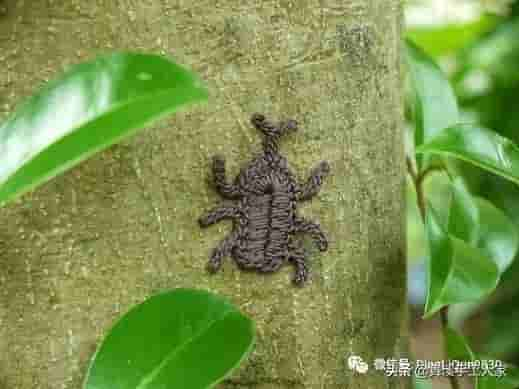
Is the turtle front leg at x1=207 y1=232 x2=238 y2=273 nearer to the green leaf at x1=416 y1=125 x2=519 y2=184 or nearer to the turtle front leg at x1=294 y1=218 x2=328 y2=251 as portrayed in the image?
the turtle front leg at x1=294 y1=218 x2=328 y2=251

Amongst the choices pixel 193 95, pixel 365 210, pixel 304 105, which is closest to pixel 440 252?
pixel 365 210

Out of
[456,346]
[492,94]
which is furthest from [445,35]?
[456,346]

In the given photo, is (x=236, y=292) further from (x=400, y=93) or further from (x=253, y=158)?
(x=400, y=93)

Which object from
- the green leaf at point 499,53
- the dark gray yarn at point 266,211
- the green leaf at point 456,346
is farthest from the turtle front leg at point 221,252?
the green leaf at point 499,53

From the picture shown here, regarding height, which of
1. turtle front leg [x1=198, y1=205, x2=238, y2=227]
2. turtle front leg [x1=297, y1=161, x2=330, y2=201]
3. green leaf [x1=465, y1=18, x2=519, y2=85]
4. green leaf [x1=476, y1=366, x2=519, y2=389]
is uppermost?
turtle front leg [x1=297, y1=161, x2=330, y2=201]

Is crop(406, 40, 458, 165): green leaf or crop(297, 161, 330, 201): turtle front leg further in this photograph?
crop(406, 40, 458, 165): green leaf

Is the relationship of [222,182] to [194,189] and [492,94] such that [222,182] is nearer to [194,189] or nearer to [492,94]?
[194,189]

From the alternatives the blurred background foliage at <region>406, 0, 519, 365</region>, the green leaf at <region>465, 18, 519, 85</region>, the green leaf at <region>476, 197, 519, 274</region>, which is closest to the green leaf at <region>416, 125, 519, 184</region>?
the green leaf at <region>476, 197, 519, 274</region>
